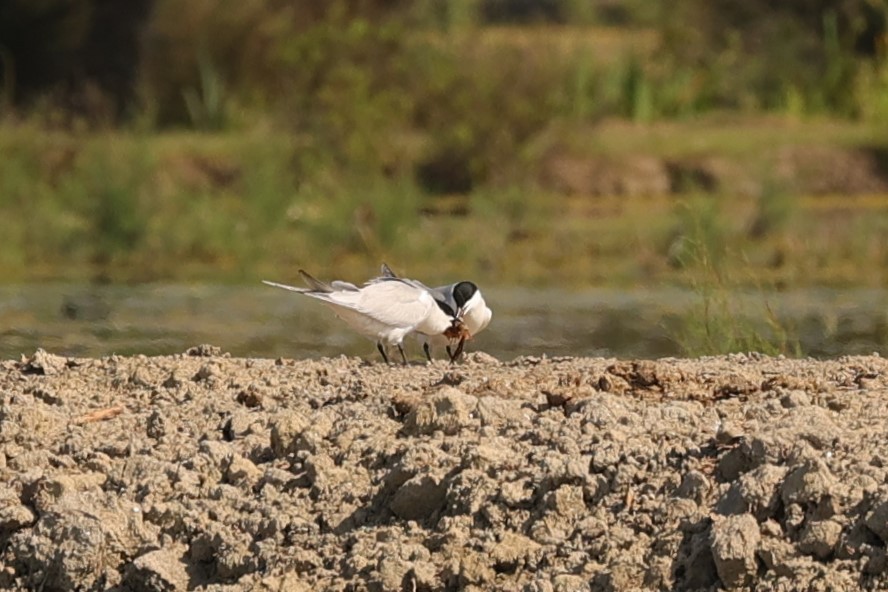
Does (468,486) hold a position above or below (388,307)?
above

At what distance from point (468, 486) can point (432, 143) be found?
41.1ft

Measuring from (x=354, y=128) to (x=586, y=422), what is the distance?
38.5 feet

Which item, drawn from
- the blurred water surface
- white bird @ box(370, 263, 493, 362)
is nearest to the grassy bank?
the blurred water surface

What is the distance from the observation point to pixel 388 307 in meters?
7.61

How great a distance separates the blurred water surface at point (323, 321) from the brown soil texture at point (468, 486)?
337 cm

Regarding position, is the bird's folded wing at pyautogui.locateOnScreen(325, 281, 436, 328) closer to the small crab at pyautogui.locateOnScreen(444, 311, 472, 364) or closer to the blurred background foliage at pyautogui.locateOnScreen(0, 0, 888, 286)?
the small crab at pyautogui.locateOnScreen(444, 311, 472, 364)

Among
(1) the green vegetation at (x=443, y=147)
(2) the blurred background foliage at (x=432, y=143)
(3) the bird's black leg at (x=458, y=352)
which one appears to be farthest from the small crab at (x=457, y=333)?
(2) the blurred background foliage at (x=432, y=143)

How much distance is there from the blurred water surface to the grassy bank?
62 cm

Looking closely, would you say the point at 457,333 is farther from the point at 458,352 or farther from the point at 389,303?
the point at 389,303

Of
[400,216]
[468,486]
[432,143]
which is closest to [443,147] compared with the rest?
[432,143]

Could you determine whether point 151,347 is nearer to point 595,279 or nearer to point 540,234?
point 595,279

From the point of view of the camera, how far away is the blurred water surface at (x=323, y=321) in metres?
10.5

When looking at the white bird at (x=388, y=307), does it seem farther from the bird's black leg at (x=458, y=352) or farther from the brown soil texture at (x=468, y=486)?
the brown soil texture at (x=468, y=486)

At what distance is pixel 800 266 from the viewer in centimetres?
1423
